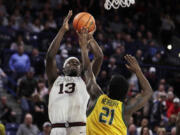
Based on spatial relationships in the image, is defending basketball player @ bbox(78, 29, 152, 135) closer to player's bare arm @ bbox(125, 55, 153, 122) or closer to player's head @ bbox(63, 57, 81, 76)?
player's bare arm @ bbox(125, 55, 153, 122)

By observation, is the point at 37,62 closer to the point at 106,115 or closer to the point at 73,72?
the point at 73,72

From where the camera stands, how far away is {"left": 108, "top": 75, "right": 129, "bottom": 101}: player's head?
6.12 m

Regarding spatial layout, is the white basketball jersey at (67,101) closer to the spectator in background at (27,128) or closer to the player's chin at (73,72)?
the player's chin at (73,72)

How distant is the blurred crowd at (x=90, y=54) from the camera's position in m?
13.1

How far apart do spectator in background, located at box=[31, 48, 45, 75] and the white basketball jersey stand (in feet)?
25.7

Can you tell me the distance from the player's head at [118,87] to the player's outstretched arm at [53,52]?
144 cm

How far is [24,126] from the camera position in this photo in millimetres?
11977

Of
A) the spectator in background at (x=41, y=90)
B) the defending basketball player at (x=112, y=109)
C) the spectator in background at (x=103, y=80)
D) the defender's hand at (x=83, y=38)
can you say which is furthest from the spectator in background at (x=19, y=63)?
the defending basketball player at (x=112, y=109)

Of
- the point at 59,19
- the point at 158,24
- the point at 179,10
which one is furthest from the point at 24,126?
A: the point at 179,10

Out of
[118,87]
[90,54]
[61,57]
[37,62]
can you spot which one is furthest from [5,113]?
[118,87]

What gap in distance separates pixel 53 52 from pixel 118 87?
1.55m

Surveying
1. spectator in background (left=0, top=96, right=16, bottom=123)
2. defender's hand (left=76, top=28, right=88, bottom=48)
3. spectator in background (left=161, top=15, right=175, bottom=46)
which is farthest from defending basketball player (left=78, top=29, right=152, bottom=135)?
spectator in background (left=161, top=15, right=175, bottom=46)

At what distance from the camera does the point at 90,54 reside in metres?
16.3

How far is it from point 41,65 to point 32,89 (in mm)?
1611
